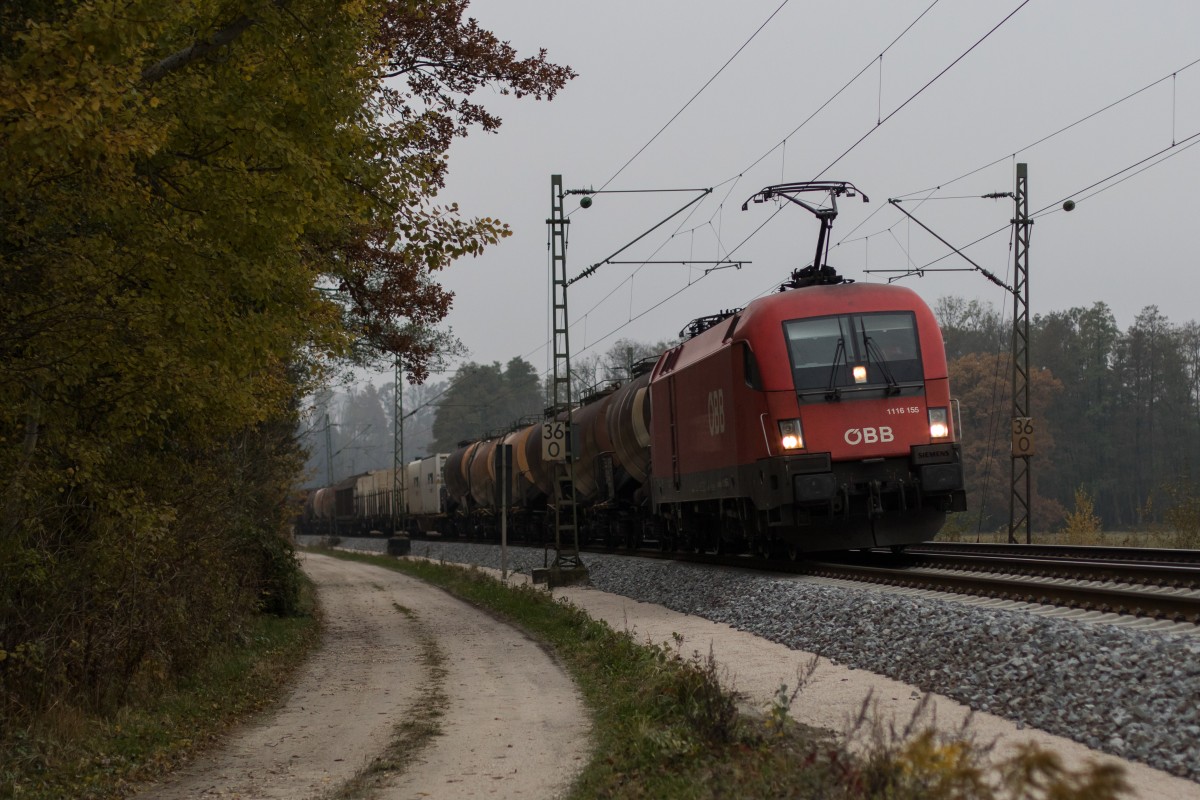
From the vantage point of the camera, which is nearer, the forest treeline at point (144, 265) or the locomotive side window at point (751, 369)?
the forest treeline at point (144, 265)

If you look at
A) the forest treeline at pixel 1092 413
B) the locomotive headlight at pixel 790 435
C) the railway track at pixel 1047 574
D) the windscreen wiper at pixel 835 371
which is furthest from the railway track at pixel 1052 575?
the forest treeline at pixel 1092 413

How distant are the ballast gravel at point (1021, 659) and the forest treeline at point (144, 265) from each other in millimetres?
5192

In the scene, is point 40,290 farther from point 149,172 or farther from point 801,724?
point 801,724

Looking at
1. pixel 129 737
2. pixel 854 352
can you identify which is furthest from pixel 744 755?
pixel 854 352

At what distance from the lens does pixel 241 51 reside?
31.7ft

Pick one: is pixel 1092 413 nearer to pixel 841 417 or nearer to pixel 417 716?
pixel 841 417

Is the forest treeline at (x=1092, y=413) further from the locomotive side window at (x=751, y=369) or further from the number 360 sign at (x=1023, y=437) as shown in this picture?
the locomotive side window at (x=751, y=369)

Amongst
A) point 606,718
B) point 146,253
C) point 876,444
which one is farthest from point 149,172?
point 876,444

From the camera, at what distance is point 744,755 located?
7.36m

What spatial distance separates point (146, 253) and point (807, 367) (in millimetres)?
9913

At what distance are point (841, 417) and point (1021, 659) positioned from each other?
767cm

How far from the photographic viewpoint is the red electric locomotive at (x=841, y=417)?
1652 cm

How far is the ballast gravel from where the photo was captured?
7.39 metres

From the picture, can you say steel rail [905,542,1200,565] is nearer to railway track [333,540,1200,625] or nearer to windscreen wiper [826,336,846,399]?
railway track [333,540,1200,625]
